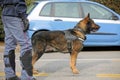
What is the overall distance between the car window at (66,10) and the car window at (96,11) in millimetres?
253

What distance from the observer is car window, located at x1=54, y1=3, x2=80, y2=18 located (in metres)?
12.8

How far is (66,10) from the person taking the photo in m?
12.8

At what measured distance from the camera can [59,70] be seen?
9.11 m

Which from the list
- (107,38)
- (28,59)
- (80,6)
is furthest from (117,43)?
(28,59)

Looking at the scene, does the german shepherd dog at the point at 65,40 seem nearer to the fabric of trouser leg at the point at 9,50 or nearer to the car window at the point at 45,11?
the fabric of trouser leg at the point at 9,50

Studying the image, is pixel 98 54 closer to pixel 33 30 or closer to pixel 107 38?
pixel 107 38

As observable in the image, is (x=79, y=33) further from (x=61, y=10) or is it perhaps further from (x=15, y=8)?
(x=61, y=10)

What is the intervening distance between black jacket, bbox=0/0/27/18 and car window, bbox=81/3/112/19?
6.36 metres

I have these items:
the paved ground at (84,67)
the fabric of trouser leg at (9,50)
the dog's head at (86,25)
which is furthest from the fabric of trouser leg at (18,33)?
the dog's head at (86,25)

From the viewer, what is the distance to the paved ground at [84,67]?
832cm

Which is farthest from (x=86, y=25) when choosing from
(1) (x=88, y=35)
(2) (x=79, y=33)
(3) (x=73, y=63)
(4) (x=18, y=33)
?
(1) (x=88, y=35)

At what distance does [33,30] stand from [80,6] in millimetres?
1718

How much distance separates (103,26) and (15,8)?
6439 millimetres

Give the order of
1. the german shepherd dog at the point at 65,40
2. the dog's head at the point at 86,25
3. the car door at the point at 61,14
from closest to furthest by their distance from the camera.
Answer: the german shepherd dog at the point at 65,40, the dog's head at the point at 86,25, the car door at the point at 61,14
